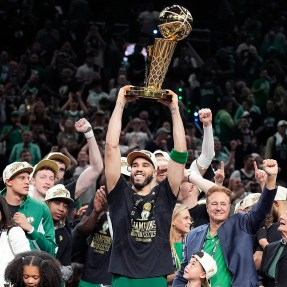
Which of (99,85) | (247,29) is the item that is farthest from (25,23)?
(247,29)

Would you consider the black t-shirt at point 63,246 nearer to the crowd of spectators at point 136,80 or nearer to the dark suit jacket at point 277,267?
the dark suit jacket at point 277,267

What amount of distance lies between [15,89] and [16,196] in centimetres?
916

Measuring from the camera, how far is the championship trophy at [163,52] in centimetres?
874

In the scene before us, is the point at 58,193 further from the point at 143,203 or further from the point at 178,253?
the point at 143,203

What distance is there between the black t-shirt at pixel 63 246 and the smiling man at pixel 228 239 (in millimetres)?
1375

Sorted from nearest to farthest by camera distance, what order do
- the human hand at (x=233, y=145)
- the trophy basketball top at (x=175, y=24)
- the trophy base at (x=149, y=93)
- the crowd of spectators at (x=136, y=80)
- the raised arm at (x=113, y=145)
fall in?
the trophy base at (x=149, y=93) < the raised arm at (x=113, y=145) < the trophy basketball top at (x=175, y=24) < the crowd of spectators at (x=136, y=80) < the human hand at (x=233, y=145)

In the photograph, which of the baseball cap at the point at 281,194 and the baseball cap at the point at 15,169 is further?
the baseball cap at the point at 281,194

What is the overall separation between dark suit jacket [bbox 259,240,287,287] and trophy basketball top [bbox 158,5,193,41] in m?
1.97

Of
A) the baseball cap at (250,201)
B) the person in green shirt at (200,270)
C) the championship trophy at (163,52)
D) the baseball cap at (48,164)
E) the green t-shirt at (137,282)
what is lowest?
the green t-shirt at (137,282)

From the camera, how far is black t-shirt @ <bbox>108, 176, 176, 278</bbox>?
873 cm

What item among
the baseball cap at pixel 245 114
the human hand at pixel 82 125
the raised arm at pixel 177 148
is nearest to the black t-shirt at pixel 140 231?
the raised arm at pixel 177 148

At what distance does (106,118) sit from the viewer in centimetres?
1761

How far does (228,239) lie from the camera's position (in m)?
9.31

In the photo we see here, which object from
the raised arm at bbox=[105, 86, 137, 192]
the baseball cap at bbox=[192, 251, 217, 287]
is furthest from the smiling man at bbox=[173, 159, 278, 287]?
the raised arm at bbox=[105, 86, 137, 192]
